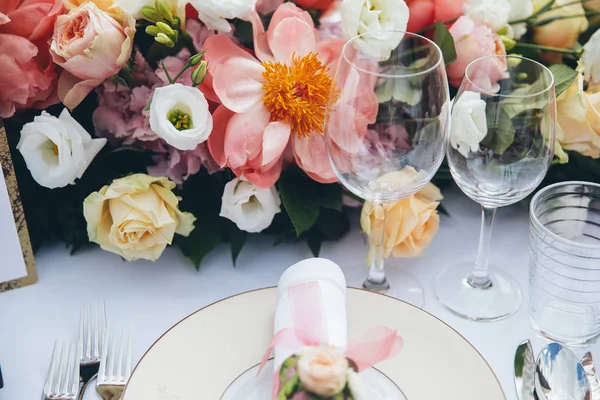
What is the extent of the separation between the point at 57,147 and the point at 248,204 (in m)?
0.20

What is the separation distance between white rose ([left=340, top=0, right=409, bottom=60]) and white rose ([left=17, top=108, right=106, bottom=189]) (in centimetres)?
27

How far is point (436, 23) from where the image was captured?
0.74 m

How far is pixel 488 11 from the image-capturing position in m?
0.75

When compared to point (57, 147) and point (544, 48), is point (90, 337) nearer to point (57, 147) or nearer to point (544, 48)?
point (57, 147)

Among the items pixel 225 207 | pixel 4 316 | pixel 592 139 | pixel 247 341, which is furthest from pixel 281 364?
pixel 592 139

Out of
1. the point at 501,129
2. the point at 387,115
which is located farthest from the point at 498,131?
the point at 387,115

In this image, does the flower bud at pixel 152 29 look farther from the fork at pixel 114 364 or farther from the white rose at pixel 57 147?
the fork at pixel 114 364

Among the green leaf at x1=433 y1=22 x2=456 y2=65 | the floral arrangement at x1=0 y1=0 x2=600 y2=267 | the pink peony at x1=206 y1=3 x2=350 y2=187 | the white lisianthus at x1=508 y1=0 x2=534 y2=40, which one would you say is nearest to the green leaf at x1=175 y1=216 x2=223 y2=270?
the floral arrangement at x1=0 y1=0 x2=600 y2=267

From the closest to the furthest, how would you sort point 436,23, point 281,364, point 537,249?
point 281,364, point 537,249, point 436,23

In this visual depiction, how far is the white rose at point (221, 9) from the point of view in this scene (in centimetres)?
63

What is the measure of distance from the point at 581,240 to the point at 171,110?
435 millimetres

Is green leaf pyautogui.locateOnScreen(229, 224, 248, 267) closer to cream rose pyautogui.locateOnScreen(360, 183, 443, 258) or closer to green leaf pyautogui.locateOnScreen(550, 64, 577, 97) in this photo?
cream rose pyautogui.locateOnScreen(360, 183, 443, 258)

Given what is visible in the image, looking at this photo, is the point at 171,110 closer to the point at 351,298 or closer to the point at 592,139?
the point at 351,298

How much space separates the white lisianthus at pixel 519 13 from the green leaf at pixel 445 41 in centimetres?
10
